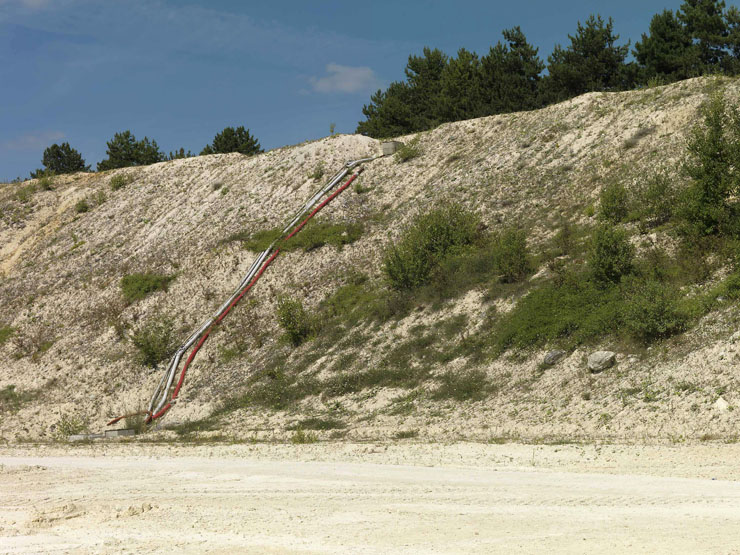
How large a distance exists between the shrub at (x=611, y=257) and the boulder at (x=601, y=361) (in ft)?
11.6

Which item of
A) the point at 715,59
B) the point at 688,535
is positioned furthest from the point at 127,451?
the point at 715,59

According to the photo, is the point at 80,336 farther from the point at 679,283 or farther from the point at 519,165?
the point at 679,283

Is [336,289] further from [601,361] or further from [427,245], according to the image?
[601,361]

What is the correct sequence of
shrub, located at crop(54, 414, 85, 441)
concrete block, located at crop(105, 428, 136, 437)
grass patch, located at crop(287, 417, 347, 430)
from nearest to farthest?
grass patch, located at crop(287, 417, 347, 430)
concrete block, located at crop(105, 428, 136, 437)
shrub, located at crop(54, 414, 85, 441)

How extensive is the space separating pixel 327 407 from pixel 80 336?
55.9 ft

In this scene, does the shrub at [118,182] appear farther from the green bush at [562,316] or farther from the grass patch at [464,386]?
the grass patch at [464,386]

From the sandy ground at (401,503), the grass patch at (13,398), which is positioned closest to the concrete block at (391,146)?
the grass patch at (13,398)

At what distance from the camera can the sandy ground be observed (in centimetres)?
803

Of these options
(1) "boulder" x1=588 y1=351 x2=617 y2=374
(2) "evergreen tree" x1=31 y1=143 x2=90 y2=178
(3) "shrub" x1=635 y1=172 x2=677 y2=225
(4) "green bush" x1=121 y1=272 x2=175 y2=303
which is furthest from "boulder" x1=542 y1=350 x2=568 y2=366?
(2) "evergreen tree" x1=31 y1=143 x2=90 y2=178

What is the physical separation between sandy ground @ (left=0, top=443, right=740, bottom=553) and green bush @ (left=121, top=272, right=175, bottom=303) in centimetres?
1930

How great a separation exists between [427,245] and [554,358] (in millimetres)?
9626

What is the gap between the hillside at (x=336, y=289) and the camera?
51.8ft

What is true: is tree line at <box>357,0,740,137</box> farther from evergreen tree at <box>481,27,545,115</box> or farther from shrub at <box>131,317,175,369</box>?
shrub at <box>131,317,175,369</box>

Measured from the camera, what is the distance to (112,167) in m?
57.2
